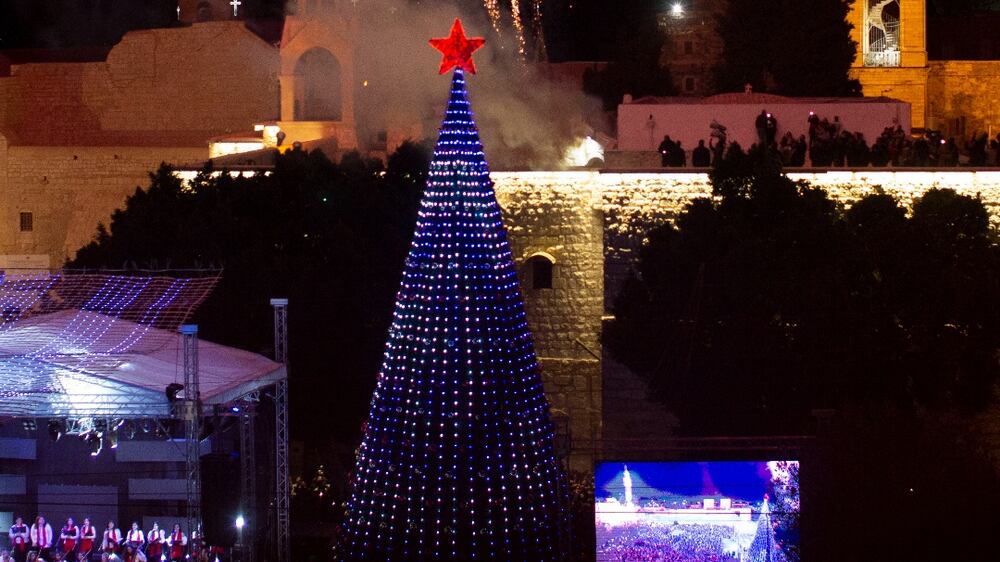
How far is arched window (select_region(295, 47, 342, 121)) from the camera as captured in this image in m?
31.2

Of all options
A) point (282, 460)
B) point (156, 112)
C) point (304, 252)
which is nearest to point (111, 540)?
point (282, 460)

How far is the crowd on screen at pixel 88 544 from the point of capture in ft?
59.9

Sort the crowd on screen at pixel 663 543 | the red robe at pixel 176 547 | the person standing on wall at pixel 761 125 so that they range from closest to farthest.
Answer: the crowd on screen at pixel 663 543 → the red robe at pixel 176 547 → the person standing on wall at pixel 761 125

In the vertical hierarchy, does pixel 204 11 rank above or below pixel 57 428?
above

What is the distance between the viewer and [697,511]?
58.3ft

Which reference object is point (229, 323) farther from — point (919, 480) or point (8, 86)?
point (8, 86)

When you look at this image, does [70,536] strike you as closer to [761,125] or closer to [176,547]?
[176,547]

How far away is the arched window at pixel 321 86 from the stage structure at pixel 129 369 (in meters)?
11.2

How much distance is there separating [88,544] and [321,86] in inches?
569

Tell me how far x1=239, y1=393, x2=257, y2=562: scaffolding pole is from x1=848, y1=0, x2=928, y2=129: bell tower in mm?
23111

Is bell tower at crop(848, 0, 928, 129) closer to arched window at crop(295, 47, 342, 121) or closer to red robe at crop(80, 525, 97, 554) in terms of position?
arched window at crop(295, 47, 342, 121)

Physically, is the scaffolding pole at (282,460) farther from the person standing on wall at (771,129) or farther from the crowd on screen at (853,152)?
the person standing on wall at (771,129)

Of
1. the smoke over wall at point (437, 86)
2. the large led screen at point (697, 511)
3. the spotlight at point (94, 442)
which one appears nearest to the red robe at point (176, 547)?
the spotlight at point (94, 442)

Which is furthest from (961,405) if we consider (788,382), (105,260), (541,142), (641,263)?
(105,260)
